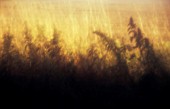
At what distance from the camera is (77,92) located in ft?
19.7

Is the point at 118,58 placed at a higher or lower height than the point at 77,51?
lower

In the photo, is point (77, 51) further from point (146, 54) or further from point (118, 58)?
point (146, 54)

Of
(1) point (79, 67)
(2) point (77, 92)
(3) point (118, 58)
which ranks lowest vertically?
(2) point (77, 92)

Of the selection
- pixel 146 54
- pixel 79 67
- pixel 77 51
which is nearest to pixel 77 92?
pixel 79 67

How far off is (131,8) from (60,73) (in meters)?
8.33

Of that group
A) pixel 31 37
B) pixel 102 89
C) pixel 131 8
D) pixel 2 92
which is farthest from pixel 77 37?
pixel 131 8

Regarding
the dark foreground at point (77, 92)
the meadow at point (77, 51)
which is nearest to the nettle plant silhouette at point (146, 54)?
the meadow at point (77, 51)

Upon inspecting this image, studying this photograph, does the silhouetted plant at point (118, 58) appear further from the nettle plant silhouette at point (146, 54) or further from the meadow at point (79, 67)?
the nettle plant silhouette at point (146, 54)

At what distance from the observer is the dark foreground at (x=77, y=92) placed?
5887 millimetres

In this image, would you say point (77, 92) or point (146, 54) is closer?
point (77, 92)

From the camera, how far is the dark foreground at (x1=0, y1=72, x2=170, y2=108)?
5.89 m

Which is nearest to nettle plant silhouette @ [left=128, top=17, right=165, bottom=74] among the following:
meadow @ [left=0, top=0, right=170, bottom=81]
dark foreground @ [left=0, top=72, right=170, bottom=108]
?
meadow @ [left=0, top=0, right=170, bottom=81]

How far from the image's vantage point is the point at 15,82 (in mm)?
6062

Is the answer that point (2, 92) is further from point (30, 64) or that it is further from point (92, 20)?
point (92, 20)
